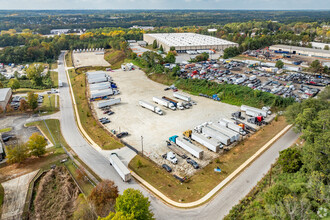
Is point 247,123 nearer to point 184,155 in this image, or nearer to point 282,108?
point 282,108

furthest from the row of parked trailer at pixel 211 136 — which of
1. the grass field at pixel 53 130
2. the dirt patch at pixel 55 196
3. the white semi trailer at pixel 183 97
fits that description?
the grass field at pixel 53 130

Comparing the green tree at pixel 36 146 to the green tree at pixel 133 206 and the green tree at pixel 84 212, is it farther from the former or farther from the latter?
the green tree at pixel 133 206

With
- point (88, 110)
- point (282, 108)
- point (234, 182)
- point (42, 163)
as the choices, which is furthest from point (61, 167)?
point (282, 108)

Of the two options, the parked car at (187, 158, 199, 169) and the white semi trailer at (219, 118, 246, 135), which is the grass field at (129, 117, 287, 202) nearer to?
the parked car at (187, 158, 199, 169)

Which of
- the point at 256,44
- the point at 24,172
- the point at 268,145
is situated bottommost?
the point at 24,172

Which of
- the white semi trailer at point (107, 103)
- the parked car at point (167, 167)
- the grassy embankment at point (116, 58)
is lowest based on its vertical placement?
the parked car at point (167, 167)
